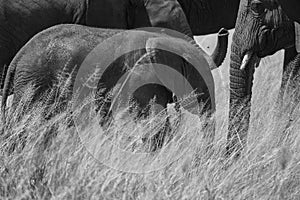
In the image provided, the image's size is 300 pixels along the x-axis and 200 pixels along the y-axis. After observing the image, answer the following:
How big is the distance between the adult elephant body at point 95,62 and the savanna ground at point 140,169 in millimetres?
201

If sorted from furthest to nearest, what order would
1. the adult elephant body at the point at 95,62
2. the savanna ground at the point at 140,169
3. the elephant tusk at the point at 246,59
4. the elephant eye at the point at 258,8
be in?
the elephant tusk at the point at 246,59
the elephant eye at the point at 258,8
the adult elephant body at the point at 95,62
the savanna ground at the point at 140,169

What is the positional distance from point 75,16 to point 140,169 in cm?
220

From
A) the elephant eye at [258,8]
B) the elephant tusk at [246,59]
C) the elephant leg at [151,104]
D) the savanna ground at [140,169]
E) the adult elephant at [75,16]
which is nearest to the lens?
the savanna ground at [140,169]

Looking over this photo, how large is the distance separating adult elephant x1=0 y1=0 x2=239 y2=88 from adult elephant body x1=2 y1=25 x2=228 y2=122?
0.72 meters

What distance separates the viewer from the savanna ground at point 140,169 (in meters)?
4.08

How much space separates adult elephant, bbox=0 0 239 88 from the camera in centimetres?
629

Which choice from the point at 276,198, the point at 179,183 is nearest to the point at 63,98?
the point at 179,183

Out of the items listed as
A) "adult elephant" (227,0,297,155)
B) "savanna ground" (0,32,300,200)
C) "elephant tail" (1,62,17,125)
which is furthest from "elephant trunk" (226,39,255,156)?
"elephant tail" (1,62,17,125)

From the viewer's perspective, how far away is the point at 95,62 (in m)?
5.30

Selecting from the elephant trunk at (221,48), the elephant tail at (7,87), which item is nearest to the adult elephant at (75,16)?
the elephant trunk at (221,48)

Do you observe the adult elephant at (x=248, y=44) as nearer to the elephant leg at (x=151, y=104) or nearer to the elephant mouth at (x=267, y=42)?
the elephant mouth at (x=267, y=42)

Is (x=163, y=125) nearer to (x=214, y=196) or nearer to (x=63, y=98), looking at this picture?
(x=63, y=98)

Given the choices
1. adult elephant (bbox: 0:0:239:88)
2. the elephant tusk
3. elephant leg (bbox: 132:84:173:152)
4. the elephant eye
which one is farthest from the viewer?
adult elephant (bbox: 0:0:239:88)

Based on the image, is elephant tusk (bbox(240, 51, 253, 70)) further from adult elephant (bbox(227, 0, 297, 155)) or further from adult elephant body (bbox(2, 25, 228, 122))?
adult elephant body (bbox(2, 25, 228, 122))
